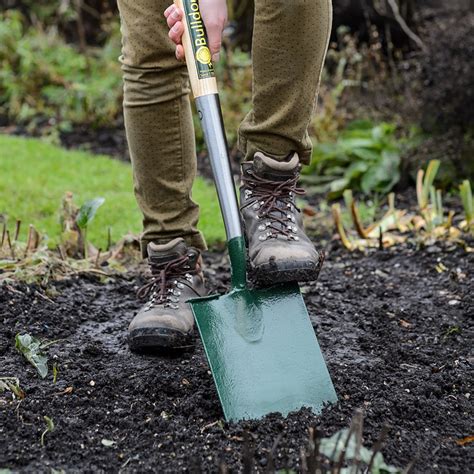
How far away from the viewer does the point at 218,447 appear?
2.02 m

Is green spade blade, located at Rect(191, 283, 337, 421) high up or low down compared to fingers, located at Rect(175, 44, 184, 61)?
down

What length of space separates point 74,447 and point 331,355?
900mm

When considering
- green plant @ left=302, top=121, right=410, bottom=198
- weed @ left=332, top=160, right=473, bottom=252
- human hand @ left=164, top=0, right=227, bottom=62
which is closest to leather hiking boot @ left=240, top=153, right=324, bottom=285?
human hand @ left=164, top=0, right=227, bottom=62

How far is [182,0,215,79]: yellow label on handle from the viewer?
2.40 metres

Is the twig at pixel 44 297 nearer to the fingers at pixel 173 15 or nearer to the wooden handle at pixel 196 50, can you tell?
the wooden handle at pixel 196 50

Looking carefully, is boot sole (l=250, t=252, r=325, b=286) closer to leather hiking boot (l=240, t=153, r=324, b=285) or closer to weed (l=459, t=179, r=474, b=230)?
leather hiking boot (l=240, t=153, r=324, b=285)

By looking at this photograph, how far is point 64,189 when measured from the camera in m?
5.14

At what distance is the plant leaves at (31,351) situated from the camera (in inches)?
95.1

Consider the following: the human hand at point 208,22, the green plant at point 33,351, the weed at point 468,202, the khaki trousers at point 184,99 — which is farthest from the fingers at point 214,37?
the weed at point 468,202

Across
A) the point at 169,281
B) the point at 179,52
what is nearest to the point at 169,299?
the point at 169,281

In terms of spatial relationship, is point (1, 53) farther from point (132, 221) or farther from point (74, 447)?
point (74, 447)

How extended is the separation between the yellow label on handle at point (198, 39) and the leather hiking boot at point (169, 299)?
554mm

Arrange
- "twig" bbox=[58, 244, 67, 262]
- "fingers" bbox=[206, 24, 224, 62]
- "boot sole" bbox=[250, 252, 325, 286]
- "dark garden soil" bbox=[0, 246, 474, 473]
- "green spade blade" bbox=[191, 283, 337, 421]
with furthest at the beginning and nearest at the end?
1. "twig" bbox=[58, 244, 67, 262]
2. "fingers" bbox=[206, 24, 224, 62]
3. "boot sole" bbox=[250, 252, 325, 286]
4. "green spade blade" bbox=[191, 283, 337, 421]
5. "dark garden soil" bbox=[0, 246, 474, 473]

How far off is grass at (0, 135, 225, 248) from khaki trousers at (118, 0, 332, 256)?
53.7 inches
